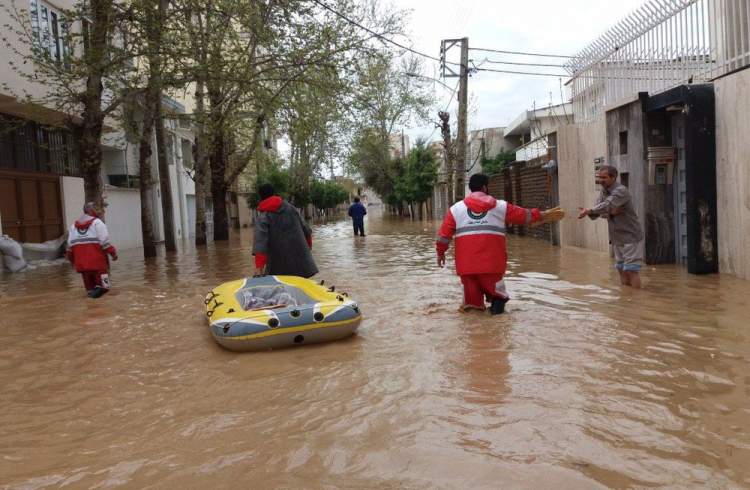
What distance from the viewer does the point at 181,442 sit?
4.25m

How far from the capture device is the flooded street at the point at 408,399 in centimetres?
369

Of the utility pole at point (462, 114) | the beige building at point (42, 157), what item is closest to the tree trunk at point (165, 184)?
the beige building at point (42, 157)

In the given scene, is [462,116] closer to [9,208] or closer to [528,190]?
[528,190]

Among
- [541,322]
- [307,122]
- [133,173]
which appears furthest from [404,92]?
[541,322]

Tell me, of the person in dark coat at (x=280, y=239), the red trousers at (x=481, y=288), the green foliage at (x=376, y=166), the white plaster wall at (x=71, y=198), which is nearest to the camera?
the red trousers at (x=481, y=288)

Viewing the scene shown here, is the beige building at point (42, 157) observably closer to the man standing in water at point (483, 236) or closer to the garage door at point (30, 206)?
the garage door at point (30, 206)

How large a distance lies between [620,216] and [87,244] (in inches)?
310

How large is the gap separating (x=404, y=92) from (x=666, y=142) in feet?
114

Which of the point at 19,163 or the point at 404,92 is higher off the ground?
the point at 404,92

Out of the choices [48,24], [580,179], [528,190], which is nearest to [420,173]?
[528,190]

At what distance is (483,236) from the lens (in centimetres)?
741

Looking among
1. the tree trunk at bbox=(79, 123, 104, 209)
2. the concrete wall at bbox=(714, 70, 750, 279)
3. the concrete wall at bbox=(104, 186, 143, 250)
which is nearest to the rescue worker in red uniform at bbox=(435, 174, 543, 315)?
the concrete wall at bbox=(714, 70, 750, 279)

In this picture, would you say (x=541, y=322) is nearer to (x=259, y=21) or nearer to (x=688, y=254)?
(x=688, y=254)

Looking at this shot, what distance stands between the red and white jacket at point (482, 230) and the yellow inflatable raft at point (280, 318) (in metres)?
1.47
